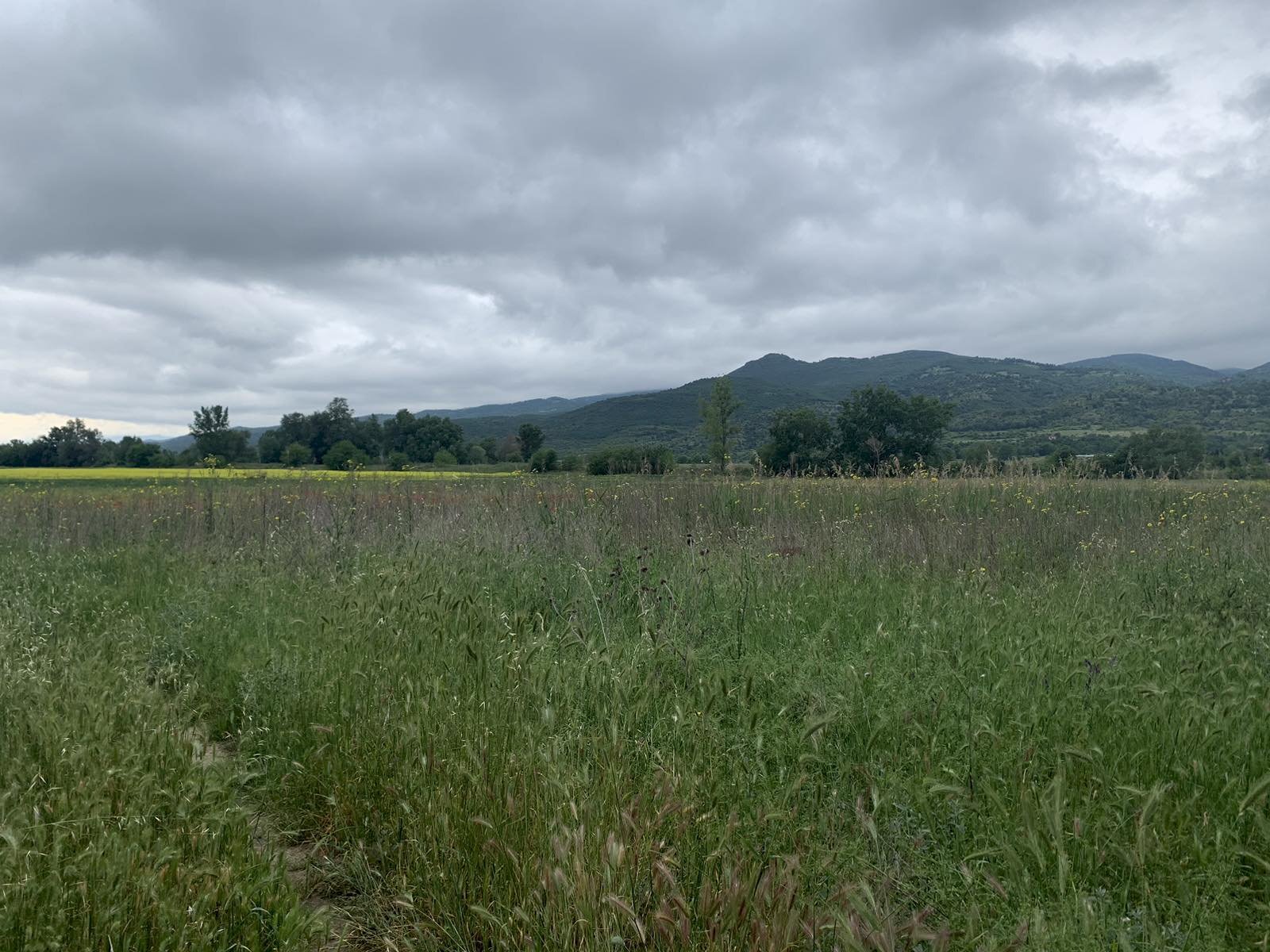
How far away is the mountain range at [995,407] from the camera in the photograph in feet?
156

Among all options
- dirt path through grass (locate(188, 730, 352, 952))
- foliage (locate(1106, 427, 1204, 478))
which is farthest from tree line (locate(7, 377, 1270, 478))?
dirt path through grass (locate(188, 730, 352, 952))

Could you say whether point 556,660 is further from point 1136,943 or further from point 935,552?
point 935,552

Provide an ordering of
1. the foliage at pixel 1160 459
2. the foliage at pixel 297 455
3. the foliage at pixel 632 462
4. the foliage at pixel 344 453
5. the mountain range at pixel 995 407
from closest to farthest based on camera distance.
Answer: the foliage at pixel 1160 459 → the foliage at pixel 632 462 → the foliage at pixel 344 453 → the foliage at pixel 297 455 → the mountain range at pixel 995 407

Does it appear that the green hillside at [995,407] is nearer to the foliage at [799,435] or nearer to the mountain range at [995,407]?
the mountain range at [995,407]

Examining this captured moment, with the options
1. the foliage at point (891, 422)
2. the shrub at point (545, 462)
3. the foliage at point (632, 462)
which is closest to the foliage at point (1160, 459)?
the foliage at point (891, 422)

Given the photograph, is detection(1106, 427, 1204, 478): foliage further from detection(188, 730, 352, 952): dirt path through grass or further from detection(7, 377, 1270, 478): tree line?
detection(188, 730, 352, 952): dirt path through grass

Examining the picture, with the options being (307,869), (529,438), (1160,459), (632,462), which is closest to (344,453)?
(529,438)

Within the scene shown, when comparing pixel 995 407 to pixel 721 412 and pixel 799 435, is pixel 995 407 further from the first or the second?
pixel 799 435

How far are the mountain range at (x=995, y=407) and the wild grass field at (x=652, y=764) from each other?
33943mm

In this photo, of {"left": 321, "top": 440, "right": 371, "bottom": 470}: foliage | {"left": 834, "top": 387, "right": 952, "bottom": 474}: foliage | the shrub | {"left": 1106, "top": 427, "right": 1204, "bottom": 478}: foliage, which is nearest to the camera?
{"left": 1106, "top": 427, "right": 1204, "bottom": 478}: foliage

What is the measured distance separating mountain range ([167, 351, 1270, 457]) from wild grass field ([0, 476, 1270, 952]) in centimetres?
3394

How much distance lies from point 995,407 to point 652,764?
72.2m

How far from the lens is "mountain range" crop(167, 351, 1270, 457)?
4762cm

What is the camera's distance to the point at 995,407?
67625 millimetres
